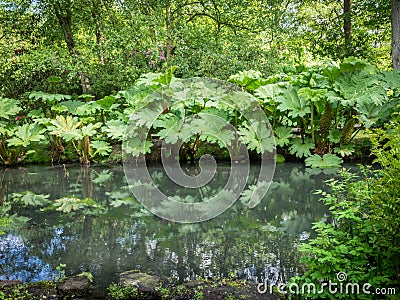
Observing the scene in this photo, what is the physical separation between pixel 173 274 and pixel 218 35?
747 centimetres

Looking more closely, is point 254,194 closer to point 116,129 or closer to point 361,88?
point 361,88

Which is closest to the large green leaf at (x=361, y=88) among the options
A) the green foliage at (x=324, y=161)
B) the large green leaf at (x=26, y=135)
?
the green foliage at (x=324, y=161)

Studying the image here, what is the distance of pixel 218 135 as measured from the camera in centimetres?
689

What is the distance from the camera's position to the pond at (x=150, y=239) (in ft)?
8.77

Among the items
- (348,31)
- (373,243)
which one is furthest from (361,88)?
(373,243)

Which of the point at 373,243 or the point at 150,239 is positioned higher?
the point at 373,243

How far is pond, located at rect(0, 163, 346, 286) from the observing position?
2.67 metres

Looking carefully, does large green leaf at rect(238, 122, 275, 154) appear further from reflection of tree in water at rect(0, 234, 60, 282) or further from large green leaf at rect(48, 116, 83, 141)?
reflection of tree in water at rect(0, 234, 60, 282)

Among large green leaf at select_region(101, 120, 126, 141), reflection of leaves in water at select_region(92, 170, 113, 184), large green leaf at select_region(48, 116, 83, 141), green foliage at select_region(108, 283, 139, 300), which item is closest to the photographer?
green foliage at select_region(108, 283, 139, 300)

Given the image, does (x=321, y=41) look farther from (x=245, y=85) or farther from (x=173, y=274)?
(x=173, y=274)

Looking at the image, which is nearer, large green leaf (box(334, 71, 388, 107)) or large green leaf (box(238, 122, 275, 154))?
large green leaf (box(334, 71, 388, 107))

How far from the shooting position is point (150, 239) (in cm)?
329

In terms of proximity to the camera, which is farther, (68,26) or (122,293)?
(68,26)

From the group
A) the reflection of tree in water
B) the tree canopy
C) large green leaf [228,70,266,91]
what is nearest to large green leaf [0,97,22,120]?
the tree canopy
